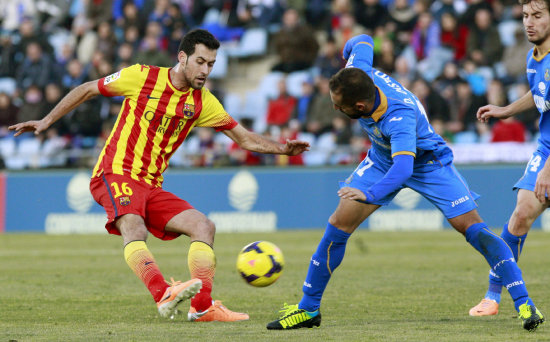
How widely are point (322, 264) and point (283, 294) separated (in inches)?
89.0

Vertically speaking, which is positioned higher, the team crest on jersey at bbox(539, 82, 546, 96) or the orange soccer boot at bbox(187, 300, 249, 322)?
the team crest on jersey at bbox(539, 82, 546, 96)

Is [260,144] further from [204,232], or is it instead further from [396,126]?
[396,126]

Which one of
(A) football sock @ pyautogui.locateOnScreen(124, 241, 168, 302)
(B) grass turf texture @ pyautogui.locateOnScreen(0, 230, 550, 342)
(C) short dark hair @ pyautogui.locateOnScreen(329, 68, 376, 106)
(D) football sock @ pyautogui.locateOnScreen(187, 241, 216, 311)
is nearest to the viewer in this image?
(C) short dark hair @ pyautogui.locateOnScreen(329, 68, 376, 106)

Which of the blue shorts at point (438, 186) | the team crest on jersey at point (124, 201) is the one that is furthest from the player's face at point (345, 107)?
the team crest on jersey at point (124, 201)

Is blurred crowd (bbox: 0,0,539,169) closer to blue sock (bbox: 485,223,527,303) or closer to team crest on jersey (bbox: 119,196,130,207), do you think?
blue sock (bbox: 485,223,527,303)

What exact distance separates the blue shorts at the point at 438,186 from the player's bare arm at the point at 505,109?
85 centimetres

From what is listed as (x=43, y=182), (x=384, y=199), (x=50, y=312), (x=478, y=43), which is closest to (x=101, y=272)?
(x=50, y=312)

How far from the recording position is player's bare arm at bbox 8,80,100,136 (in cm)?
734

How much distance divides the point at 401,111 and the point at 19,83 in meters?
17.7

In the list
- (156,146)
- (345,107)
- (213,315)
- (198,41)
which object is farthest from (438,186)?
(156,146)

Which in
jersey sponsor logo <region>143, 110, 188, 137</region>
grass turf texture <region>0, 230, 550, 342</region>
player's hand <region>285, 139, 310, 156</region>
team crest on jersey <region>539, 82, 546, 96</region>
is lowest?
grass turf texture <region>0, 230, 550, 342</region>

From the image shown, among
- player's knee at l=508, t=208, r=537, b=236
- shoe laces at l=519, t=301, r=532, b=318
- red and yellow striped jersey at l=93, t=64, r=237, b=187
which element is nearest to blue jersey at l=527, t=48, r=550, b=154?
player's knee at l=508, t=208, r=537, b=236

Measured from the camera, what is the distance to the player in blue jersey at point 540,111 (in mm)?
7135

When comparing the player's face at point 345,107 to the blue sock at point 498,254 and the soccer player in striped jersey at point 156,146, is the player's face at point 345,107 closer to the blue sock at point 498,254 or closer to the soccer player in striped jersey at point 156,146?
the soccer player in striped jersey at point 156,146
